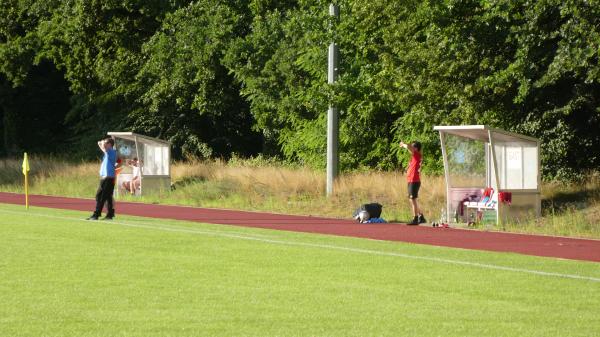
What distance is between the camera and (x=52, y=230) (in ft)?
76.4

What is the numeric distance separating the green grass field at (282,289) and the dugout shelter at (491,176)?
546 cm

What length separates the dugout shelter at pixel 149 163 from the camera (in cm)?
4009

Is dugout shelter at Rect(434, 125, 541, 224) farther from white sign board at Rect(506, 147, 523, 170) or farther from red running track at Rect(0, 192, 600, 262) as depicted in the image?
red running track at Rect(0, 192, 600, 262)

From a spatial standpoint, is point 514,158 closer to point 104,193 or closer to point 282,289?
point 104,193

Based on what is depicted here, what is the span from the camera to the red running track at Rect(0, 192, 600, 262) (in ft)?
64.5

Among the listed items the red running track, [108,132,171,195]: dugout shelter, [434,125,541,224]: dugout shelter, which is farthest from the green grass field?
[108,132,171,195]: dugout shelter

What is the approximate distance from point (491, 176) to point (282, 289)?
14.2m

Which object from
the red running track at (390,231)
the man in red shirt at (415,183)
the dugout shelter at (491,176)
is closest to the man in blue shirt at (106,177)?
the red running track at (390,231)

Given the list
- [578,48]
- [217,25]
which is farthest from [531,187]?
[217,25]

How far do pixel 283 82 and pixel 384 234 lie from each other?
21.9 metres

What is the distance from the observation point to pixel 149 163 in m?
40.7

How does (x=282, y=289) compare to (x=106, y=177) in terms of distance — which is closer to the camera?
(x=282, y=289)

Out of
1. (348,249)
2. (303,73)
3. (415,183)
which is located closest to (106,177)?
(415,183)

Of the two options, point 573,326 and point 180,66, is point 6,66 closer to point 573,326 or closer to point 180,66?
point 180,66
